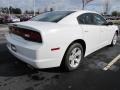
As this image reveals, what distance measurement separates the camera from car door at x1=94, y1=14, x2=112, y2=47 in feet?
19.4

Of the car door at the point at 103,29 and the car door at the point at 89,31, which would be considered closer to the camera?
the car door at the point at 89,31

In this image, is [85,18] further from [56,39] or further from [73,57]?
[56,39]

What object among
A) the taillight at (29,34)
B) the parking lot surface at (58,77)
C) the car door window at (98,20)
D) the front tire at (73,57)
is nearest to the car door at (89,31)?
the car door window at (98,20)

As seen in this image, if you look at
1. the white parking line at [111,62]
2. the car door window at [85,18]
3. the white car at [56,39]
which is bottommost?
the white parking line at [111,62]

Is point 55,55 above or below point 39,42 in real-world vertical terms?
below

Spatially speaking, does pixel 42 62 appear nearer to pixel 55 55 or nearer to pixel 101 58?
pixel 55 55

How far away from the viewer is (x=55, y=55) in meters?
4.12

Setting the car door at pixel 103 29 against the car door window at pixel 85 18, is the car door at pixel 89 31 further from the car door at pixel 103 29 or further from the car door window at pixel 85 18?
the car door at pixel 103 29

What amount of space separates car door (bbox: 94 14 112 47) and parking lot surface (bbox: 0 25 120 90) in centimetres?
103

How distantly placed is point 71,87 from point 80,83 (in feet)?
0.95

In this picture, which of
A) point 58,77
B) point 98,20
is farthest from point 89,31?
point 58,77

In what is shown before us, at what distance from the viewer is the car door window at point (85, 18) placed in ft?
16.5

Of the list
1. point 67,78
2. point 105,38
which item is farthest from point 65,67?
point 105,38

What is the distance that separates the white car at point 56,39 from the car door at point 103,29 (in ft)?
0.92
